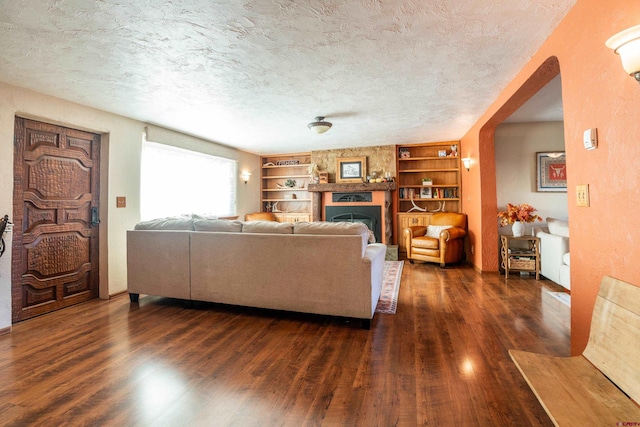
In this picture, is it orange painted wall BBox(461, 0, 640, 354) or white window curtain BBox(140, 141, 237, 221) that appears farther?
Answer: white window curtain BBox(140, 141, 237, 221)

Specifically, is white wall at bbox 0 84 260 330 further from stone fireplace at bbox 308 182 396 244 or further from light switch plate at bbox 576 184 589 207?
light switch plate at bbox 576 184 589 207

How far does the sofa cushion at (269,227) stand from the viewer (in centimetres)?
277

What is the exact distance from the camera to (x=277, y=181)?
24.1 feet

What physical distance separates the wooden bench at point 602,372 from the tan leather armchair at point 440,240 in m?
3.59

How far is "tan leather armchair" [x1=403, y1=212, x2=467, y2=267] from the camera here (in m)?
4.79

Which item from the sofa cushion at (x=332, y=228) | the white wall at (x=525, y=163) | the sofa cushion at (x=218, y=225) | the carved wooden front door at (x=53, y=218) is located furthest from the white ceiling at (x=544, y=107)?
the carved wooden front door at (x=53, y=218)

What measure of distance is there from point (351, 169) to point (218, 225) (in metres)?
4.06

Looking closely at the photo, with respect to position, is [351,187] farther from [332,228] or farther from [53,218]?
[53,218]

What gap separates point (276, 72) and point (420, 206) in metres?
4.64

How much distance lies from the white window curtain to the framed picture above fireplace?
2.33 metres

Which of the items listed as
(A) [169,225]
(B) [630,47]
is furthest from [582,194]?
(A) [169,225]

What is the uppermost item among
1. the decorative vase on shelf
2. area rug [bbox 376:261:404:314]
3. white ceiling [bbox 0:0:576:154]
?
white ceiling [bbox 0:0:576:154]

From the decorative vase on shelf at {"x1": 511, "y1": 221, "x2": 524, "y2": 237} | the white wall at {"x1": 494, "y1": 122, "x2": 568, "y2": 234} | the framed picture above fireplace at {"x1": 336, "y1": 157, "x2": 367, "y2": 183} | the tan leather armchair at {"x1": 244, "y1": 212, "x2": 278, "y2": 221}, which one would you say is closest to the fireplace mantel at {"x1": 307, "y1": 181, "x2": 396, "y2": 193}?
the framed picture above fireplace at {"x1": 336, "y1": 157, "x2": 367, "y2": 183}

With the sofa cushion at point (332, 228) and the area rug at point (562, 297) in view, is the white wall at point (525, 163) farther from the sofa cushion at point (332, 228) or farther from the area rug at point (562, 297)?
the sofa cushion at point (332, 228)
